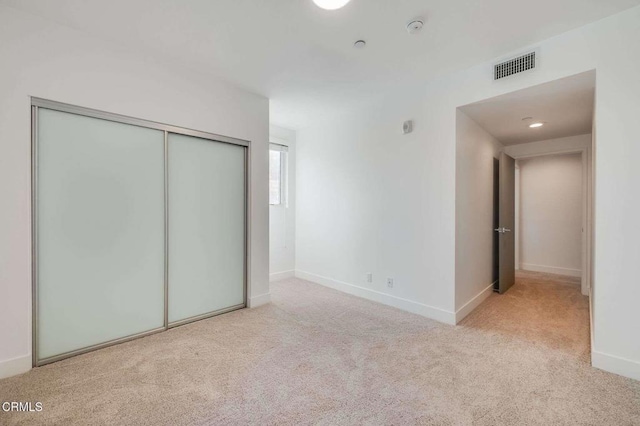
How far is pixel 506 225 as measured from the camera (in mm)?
4180

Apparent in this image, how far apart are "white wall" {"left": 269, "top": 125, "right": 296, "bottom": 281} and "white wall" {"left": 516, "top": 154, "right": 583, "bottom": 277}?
181 inches

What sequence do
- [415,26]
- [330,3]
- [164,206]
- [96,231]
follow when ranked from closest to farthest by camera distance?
[330,3] < [415,26] < [96,231] < [164,206]

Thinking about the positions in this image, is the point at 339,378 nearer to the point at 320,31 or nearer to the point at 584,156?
the point at 320,31

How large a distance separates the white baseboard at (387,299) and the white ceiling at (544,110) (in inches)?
87.4

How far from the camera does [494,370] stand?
210 centimetres

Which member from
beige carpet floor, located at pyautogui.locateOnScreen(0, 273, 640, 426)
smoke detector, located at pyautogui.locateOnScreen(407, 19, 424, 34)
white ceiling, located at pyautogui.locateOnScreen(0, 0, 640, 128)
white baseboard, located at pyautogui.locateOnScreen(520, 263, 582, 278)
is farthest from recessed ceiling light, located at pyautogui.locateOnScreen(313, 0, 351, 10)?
white baseboard, located at pyautogui.locateOnScreen(520, 263, 582, 278)

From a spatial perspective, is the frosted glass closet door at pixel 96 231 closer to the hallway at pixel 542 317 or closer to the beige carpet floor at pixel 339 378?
the beige carpet floor at pixel 339 378

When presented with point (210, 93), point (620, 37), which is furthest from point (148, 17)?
point (620, 37)

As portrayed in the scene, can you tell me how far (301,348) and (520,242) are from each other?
17.7ft

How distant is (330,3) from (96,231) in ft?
8.43

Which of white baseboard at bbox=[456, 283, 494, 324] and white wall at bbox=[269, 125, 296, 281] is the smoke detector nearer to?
white baseboard at bbox=[456, 283, 494, 324]

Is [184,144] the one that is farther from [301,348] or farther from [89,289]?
[301,348]

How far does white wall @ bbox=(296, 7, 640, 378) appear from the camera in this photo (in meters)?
2.02

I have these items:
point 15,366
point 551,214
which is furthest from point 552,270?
point 15,366
